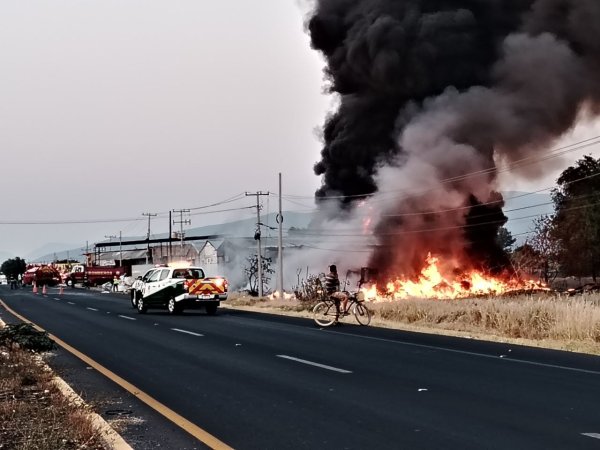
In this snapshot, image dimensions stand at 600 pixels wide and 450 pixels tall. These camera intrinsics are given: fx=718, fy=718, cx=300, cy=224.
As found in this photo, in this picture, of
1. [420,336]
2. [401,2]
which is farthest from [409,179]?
[420,336]

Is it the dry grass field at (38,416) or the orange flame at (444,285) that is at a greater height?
the orange flame at (444,285)

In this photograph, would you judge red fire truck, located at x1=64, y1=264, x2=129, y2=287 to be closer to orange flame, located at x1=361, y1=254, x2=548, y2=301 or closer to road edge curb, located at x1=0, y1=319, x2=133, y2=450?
orange flame, located at x1=361, y1=254, x2=548, y2=301

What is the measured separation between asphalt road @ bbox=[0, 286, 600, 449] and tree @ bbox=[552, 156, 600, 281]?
47160 mm

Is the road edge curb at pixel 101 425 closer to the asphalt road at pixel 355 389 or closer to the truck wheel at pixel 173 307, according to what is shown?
the asphalt road at pixel 355 389

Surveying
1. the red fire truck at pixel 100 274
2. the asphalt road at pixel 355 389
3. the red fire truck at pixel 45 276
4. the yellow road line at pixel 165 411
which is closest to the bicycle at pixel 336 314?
the asphalt road at pixel 355 389

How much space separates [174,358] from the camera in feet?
43.3

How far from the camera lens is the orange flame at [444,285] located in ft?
136

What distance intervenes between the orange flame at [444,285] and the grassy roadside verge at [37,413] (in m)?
30.6

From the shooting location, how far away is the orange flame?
41406 mm

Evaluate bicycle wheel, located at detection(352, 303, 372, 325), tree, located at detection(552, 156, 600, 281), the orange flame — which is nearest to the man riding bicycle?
bicycle wheel, located at detection(352, 303, 372, 325)

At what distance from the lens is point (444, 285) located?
140 ft

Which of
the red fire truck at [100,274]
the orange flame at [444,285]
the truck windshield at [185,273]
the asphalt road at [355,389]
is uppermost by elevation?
the red fire truck at [100,274]

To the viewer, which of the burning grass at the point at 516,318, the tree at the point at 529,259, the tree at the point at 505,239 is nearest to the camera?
the burning grass at the point at 516,318

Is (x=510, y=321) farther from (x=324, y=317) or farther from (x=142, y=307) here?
(x=142, y=307)
